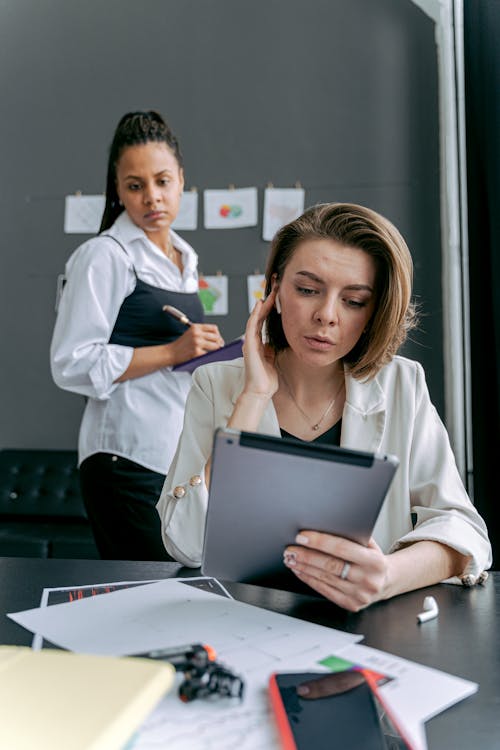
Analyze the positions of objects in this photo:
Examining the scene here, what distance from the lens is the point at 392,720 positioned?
0.66 m

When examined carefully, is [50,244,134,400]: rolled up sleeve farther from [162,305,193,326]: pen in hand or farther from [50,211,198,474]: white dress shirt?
[162,305,193,326]: pen in hand

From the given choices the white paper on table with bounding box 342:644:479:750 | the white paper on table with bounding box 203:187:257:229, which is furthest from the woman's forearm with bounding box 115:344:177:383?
the white paper on table with bounding box 203:187:257:229

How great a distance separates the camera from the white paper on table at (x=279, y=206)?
354 cm

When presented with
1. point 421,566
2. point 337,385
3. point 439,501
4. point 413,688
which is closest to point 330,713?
point 413,688

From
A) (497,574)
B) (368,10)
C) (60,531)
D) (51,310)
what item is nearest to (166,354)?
(497,574)

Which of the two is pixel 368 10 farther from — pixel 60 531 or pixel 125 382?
pixel 60 531

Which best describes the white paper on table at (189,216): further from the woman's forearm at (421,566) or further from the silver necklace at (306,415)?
the woman's forearm at (421,566)

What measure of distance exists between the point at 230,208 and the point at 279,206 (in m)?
0.24

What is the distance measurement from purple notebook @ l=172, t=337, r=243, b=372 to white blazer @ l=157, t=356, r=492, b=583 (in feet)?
0.65

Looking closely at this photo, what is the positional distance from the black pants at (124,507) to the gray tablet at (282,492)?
816mm

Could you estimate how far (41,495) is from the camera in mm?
3490

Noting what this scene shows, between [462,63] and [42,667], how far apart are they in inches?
118

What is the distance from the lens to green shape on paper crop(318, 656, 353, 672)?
757 millimetres

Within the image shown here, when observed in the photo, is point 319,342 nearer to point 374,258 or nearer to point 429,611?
point 374,258
